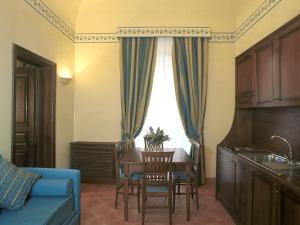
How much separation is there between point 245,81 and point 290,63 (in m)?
1.18

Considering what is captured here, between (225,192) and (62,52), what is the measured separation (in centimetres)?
332

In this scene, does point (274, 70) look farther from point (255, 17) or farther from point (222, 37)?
point (222, 37)

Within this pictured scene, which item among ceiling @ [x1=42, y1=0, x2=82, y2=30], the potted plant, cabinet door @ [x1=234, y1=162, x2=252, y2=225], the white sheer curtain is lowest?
cabinet door @ [x1=234, y1=162, x2=252, y2=225]

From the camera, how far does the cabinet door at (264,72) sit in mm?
2557

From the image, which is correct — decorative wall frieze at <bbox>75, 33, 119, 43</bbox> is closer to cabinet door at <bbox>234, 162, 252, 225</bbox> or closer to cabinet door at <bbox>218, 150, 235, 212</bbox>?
cabinet door at <bbox>218, 150, 235, 212</bbox>

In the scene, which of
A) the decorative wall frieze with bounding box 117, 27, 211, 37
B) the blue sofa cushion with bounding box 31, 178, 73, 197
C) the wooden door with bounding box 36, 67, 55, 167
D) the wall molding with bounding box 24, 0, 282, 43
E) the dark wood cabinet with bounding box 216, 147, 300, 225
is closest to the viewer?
the dark wood cabinet with bounding box 216, 147, 300, 225

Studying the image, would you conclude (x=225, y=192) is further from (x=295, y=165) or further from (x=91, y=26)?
(x=91, y=26)

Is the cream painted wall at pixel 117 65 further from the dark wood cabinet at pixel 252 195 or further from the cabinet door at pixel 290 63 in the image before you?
the cabinet door at pixel 290 63

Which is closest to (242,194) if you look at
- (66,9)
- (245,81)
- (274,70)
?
(274,70)

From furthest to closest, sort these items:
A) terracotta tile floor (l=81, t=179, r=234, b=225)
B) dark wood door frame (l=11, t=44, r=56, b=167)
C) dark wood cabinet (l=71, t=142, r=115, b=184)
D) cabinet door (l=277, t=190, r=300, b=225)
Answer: dark wood cabinet (l=71, t=142, r=115, b=184) < terracotta tile floor (l=81, t=179, r=234, b=225) < dark wood door frame (l=11, t=44, r=56, b=167) < cabinet door (l=277, t=190, r=300, b=225)

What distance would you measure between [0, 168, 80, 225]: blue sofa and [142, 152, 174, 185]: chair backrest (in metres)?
0.78

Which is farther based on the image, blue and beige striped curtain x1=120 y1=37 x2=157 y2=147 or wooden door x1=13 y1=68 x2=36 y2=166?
blue and beige striped curtain x1=120 y1=37 x2=157 y2=147

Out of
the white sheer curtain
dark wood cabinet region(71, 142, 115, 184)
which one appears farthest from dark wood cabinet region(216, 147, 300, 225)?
dark wood cabinet region(71, 142, 115, 184)

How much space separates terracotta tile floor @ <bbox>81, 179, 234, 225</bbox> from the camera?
2.83 m
